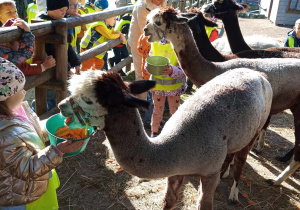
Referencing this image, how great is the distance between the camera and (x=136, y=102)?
63.3 inches

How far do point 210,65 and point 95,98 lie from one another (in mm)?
2164

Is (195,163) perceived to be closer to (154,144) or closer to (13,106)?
(154,144)

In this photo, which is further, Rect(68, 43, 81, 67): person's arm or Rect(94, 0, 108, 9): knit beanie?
Rect(94, 0, 108, 9): knit beanie

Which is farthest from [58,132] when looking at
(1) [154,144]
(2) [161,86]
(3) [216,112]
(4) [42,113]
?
(2) [161,86]

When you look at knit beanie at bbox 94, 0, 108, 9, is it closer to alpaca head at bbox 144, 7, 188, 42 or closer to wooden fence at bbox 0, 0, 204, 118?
wooden fence at bbox 0, 0, 204, 118

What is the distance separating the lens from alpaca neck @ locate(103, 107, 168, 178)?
71.8 inches

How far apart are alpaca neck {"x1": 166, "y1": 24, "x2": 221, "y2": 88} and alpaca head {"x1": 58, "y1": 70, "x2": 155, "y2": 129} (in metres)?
1.84

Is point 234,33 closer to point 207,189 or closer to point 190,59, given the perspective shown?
point 190,59

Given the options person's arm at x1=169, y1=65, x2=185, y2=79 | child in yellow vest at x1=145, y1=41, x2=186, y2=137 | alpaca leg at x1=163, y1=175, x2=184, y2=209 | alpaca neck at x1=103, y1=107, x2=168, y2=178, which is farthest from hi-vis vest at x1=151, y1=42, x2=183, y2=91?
alpaca neck at x1=103, y1=107, x2=168, y2=178

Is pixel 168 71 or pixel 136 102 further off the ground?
pixel 136 102

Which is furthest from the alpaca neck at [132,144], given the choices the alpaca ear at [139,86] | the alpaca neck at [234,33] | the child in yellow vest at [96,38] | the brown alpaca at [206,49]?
the child in yellow vest at [96,38]

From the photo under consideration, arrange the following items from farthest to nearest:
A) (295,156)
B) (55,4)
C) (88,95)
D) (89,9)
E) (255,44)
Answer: (89,9)
(255,44)
(295,156)
(55,4)
(88,95)

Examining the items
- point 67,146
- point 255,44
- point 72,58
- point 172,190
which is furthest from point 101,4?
point 67,146

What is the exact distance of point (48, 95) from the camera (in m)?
3.91
